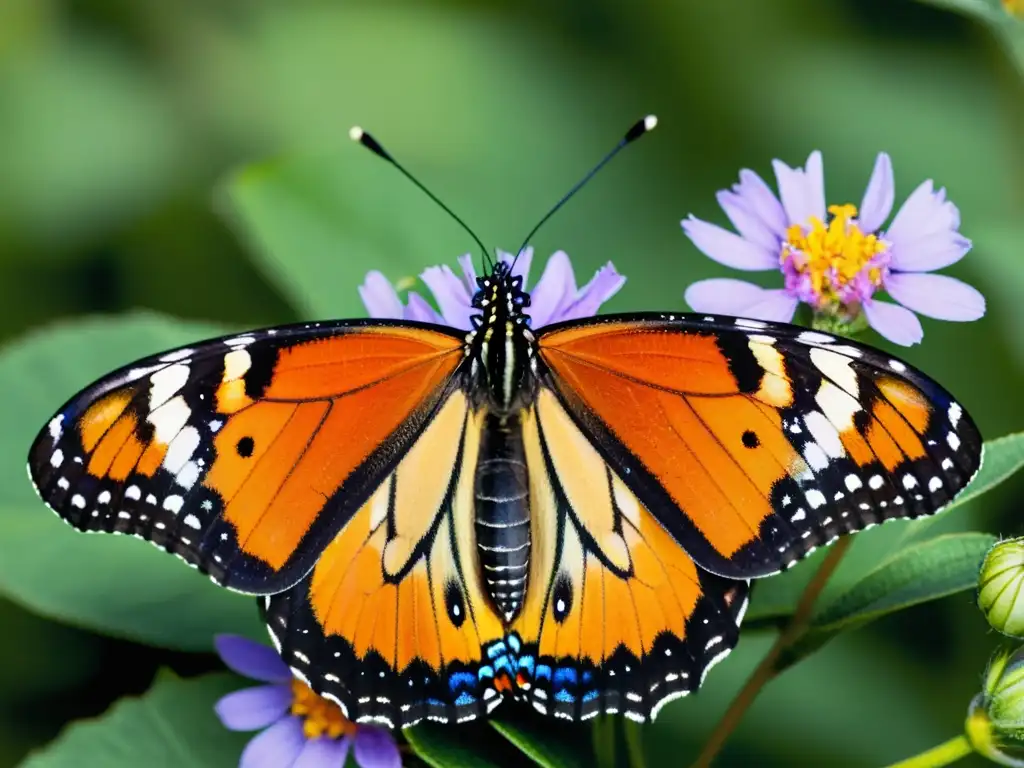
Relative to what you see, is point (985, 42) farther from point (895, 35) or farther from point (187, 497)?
point (187, 497)

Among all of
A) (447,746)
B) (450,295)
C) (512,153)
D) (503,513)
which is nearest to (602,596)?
(503,513)

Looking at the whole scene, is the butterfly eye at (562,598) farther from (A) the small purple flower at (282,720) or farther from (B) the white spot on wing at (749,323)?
(B) the white spot on wing at (749,323)

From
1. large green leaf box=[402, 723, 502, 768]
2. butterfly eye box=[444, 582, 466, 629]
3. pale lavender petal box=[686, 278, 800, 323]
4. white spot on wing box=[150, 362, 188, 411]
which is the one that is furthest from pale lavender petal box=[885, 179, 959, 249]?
white spot on wing box=[150, 362, 188, 411]

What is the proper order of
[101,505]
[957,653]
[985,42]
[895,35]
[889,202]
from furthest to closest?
[895,35], [985,42], [957,653], [889,202], [101,505]

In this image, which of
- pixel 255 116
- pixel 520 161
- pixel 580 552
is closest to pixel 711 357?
pixel 580 552

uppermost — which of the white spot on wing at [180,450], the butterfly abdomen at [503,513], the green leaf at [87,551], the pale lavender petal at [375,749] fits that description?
the butterfly abdomen at [503,513]

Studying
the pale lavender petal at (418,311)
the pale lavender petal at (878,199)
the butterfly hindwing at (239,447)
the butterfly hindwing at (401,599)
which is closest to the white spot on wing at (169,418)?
the butterfly hindwing at (239,447)

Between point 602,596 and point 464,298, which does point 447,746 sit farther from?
point 464,298
